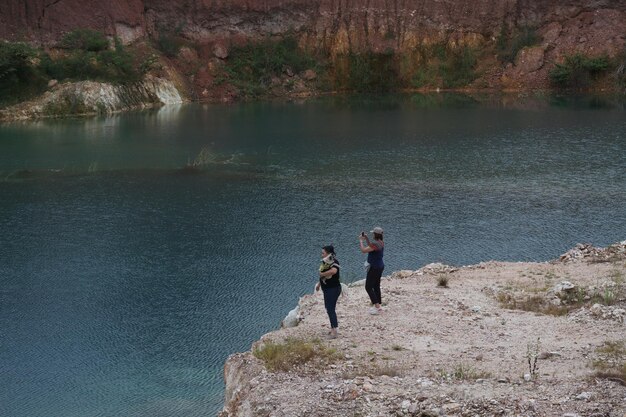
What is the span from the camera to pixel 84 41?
73188 mm

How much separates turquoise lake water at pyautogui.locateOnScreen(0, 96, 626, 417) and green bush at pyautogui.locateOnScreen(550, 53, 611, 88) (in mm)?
25848

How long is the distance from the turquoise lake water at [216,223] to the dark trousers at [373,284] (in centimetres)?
392

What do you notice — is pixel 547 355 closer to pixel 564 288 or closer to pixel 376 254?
pixel 376 254

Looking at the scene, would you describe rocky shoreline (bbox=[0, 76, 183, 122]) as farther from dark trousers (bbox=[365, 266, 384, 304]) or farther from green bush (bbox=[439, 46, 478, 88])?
dark trousers (bbox=[365, 266, 384, 304])

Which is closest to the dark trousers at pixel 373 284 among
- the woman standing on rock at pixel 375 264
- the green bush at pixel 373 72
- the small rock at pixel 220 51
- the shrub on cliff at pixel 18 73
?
the woman standing on rock at pixel 375 264

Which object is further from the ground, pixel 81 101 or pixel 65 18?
pixel 65 18

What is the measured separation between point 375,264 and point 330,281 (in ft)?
5.95

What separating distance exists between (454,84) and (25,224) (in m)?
63.1

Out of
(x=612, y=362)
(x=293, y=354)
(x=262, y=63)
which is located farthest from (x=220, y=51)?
(x=612, y=362)

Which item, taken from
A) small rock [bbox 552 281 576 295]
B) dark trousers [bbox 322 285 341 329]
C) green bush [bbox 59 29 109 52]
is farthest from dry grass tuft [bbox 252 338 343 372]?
green bush [bbox 59 29 109 52]

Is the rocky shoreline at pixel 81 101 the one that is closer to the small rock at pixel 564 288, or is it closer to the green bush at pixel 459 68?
the green bush at pixel 459 68

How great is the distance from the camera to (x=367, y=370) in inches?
526

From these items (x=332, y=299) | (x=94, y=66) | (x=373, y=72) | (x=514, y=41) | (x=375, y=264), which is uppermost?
(x=514, y=41)

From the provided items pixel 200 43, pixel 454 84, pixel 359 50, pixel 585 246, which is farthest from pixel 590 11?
pixel 585 246
